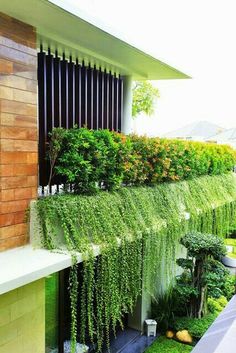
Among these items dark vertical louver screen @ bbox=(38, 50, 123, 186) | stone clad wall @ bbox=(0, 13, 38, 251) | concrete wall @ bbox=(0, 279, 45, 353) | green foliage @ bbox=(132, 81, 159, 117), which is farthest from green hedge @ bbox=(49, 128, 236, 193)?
green foliage @ bbox=(132, 81, 159, 117)

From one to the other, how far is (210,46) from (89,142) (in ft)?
72.6

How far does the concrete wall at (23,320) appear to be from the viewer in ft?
12.1

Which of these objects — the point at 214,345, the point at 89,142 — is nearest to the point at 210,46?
the point at 89,142

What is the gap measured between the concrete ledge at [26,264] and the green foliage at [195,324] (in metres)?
4.27

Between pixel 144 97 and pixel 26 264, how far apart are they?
643 inches

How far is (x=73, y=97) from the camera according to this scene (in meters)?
5.27

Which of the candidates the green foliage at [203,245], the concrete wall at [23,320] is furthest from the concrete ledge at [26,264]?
the green foliage at [203,245]

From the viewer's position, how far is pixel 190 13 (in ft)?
46.9

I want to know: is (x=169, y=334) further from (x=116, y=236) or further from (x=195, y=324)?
(x=116, y=236)

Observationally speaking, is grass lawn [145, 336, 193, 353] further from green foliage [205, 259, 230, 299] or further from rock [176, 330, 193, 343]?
green foliage [205, 259, 230, 299]

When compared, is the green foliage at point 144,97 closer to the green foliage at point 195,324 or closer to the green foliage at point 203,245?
the green foliage at point 203,245

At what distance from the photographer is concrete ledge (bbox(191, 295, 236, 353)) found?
6.61 ft

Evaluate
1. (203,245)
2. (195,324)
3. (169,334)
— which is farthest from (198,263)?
(169,334)

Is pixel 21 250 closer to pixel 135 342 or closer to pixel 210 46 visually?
pixel 135 342
